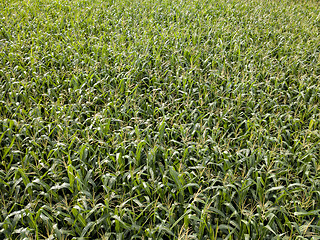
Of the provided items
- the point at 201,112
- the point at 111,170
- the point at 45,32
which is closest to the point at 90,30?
the point at 45,32

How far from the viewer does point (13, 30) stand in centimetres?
615

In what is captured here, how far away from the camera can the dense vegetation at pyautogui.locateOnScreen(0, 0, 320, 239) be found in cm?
257

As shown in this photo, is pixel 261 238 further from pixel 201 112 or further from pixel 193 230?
pixel 201 112

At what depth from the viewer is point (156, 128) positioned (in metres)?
3.71

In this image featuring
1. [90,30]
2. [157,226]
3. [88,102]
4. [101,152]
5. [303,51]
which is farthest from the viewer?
[90,30]

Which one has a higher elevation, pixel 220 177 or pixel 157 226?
pixel 157 226

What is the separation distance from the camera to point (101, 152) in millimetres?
3191

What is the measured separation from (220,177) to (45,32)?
16.1ft

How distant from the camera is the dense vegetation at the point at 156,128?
8.45 feet

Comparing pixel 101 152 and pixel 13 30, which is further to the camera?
pixel 13 30

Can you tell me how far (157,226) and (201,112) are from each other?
1904mm

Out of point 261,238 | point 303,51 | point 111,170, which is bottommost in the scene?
point 303,51

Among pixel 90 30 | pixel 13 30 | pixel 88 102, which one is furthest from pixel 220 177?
pixel 13 30

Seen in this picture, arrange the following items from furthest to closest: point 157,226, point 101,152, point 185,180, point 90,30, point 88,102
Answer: point 90,30
point 88,102
point 101,152
point 185,180
point 157,226
